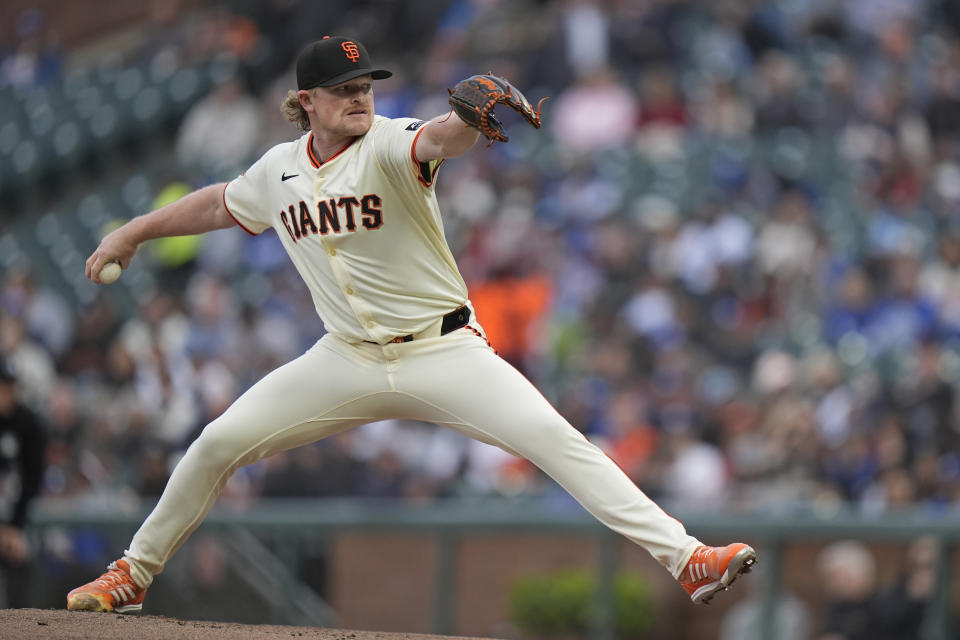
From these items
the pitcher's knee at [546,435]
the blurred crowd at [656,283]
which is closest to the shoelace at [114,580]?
the pitcher's knee at [546,435]

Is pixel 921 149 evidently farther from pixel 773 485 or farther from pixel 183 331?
pixel 183 331

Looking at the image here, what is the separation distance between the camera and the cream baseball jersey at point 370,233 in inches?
180

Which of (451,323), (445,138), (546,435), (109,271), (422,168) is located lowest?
(546,435)

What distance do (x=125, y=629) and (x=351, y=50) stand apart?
6.59 feet

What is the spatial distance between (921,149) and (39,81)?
34.7 ft

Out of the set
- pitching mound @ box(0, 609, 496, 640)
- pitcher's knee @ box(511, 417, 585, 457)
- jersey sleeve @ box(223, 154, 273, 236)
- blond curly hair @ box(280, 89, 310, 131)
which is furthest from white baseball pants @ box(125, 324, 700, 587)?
blond curly hair @ box(280, 89, 310, 131)

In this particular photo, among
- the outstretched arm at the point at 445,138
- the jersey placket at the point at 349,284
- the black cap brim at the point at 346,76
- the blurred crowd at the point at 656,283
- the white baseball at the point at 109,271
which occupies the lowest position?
the blurred crowd at the point at 656,283

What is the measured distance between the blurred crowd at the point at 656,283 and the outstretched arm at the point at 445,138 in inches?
161

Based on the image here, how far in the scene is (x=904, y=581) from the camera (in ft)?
23.0

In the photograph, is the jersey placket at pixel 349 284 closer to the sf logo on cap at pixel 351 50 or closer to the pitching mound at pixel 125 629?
Answer: the sf logo on cap at pixel 351 50

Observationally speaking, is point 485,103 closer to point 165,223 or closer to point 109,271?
point 165,223

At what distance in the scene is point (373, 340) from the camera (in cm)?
471

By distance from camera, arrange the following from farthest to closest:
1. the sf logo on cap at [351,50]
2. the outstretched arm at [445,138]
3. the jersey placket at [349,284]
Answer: the jersey placket at [349,284] → the sf logo on cap at [351,50] → the outstretched arm at [445,138]

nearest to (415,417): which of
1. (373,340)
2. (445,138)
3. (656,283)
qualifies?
(373,340)
